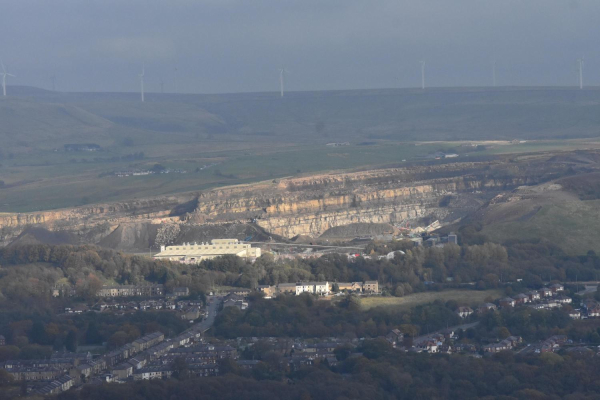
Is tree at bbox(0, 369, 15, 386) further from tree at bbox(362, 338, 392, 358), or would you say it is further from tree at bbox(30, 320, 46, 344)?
tree at bbox(362, 338, 392, 358)

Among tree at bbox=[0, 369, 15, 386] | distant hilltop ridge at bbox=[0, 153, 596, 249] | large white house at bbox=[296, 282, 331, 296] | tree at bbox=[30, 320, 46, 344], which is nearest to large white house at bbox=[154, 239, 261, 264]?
distant hilltop ridge at bbox=[0, 153, 596, 249]

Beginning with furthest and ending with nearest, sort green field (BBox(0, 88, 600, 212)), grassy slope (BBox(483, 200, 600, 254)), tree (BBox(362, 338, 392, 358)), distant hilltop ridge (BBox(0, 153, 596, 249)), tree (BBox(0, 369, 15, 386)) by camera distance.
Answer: green field (BBox(0, 88, 600, 212)) → distant hilltop ridge (BBox(0, 153, 596, 249)) → grassy slope (BBox(483, 200, 600, 254)) → tree (BBox(362, 338, 392, 358)) → tree (BBox(0, 369, 15, 386))

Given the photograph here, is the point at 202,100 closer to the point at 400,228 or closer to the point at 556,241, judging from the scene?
the point at 400,228

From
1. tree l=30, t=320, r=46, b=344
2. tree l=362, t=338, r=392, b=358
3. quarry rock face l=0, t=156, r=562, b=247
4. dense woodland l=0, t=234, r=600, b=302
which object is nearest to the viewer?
tree l=362, t=338, r=392, b=358

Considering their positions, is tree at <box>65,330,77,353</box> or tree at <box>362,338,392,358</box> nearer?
tree at <box>362,338,392,358</box>

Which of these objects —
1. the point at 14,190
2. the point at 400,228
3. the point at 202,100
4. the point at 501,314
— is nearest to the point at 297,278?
the point at 501,314

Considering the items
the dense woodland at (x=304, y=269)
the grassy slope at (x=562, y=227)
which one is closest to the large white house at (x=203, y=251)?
the dense woodland at (x=304, y=269)

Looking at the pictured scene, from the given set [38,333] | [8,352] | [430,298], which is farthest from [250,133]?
[8,352]
